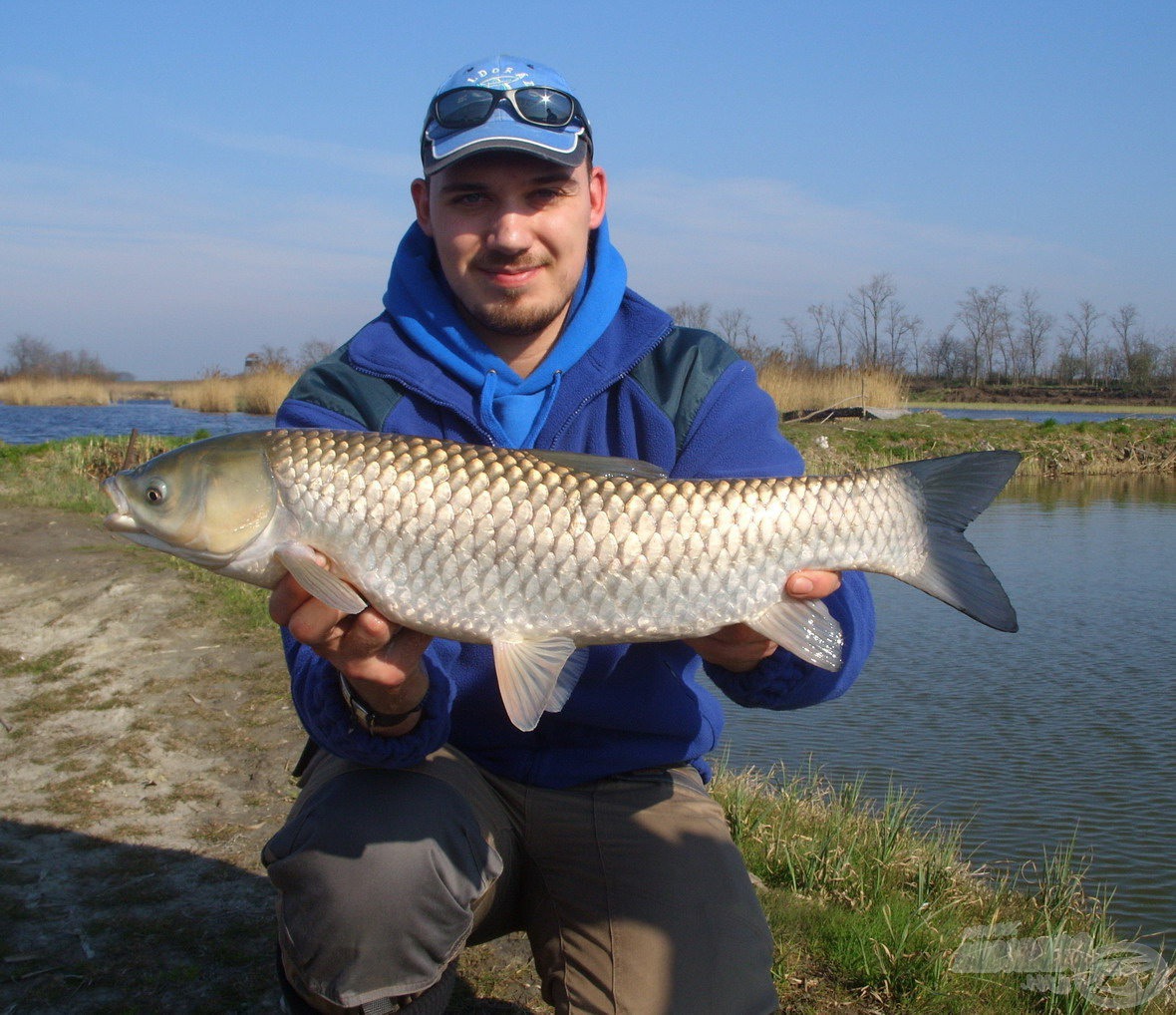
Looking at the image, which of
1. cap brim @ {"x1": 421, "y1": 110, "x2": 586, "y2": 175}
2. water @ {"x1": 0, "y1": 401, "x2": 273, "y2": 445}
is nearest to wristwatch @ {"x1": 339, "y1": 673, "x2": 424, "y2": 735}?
cap brim @ {"x1": 421, "y1": 110, "x2": 586, "y2": 175}

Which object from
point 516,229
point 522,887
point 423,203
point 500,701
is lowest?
point 522,887

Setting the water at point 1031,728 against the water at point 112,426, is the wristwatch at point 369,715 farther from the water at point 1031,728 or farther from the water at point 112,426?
the water at point 112,426

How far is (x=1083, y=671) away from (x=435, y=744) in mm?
6068

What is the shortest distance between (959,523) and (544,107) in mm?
1515

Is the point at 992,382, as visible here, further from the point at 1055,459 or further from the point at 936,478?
the point at 936,478

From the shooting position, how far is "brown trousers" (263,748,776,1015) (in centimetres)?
222

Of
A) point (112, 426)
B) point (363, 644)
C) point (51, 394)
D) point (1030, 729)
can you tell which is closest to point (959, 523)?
point (363, 644)

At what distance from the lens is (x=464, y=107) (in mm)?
2857

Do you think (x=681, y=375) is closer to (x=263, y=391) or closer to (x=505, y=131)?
(x=505, y=131)

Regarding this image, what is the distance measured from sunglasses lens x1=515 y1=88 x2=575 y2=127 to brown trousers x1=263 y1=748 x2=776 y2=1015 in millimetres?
1646

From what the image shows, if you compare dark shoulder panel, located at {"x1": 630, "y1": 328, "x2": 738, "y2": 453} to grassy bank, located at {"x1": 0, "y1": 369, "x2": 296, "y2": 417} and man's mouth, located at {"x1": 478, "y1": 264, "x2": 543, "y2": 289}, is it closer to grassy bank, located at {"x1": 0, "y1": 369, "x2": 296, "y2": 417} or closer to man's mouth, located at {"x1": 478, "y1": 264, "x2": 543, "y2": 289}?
man's mouth, located at {"x1": 478, "y1": 264, "x2": 543, "y2": 289}

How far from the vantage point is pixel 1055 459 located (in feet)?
74.8

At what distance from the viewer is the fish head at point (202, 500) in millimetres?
2213

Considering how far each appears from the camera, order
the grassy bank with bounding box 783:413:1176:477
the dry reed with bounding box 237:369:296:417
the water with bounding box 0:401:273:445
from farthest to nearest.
A: the dry reed with bounding box 237:369:296:417 → the water with bounding box 0:401:273:445 → the grassy bank with bounding box 783:413:1176:477
